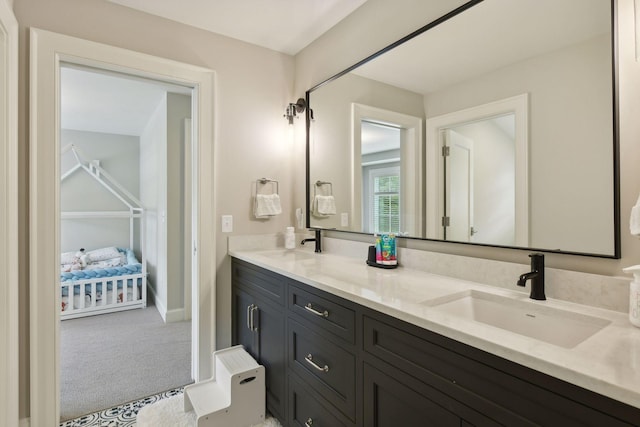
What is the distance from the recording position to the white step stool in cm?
170

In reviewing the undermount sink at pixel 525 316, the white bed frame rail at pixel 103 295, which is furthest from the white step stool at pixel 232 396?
the white bed frame rail at pixel 103 295

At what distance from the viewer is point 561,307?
3.49 ft

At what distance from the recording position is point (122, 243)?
5.51 metres

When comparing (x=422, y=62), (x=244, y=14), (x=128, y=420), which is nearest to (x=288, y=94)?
(x=244, y=14)

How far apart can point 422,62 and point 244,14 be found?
119cm

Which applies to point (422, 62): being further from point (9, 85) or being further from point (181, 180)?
point (181, 180)

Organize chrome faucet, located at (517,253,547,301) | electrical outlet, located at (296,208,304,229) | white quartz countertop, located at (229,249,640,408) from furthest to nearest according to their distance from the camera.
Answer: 1. electrical outlet, located at (296,208,304,229)
2. chrome faucet, located at (517,253,547,301)
3. white quartz countertop, located at (229,249,640,408)

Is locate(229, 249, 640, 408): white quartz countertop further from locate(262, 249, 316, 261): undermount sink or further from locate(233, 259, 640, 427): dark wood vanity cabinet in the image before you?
locate(262, 249, 316, 261): undermount sink

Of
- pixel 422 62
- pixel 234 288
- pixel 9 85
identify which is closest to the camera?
pixel 9 85

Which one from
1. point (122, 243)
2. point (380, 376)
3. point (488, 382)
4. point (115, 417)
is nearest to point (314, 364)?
point (380, 376)

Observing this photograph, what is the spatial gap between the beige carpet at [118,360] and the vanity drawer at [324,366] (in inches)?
48.9

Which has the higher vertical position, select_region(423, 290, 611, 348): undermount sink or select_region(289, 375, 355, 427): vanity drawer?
select_region(423, 290, 611, 348): undermount sink

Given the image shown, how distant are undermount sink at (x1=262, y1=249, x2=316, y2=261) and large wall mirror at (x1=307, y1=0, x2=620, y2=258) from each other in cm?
37

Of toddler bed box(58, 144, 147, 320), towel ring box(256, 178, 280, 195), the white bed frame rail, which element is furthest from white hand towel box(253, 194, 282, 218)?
the white bed frame rail
